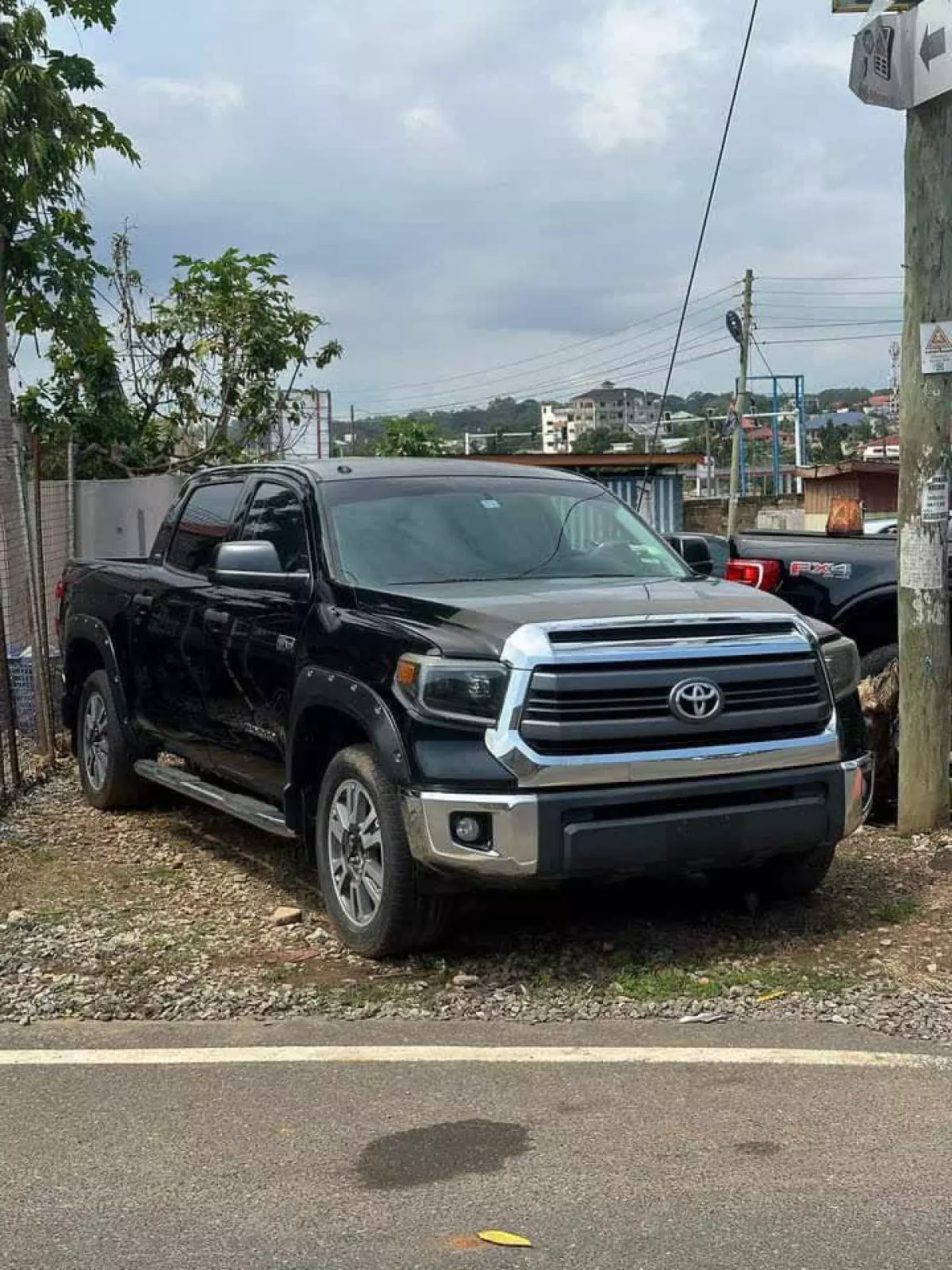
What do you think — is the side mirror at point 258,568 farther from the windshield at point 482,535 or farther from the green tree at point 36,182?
the green tree at point 36,182

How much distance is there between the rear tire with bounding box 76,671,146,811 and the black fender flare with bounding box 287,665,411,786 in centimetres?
233

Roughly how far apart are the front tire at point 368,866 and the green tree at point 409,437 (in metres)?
24.9

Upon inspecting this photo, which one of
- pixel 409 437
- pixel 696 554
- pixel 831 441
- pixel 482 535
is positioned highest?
pixel 831 441

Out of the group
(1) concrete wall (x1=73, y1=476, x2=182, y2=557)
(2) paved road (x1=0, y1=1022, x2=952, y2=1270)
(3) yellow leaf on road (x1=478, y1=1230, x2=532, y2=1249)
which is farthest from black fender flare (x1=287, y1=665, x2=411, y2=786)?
(1) concrete wall (x1=73, y1=476, x2=182, y2=557)

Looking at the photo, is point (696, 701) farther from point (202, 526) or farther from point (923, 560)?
point (202, 526)

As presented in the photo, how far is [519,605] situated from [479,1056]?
66.3 inches

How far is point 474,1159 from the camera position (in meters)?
3.77

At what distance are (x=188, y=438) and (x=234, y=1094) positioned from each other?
43.5ft

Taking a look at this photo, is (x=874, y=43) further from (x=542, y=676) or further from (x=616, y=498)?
(x=542, y=676)

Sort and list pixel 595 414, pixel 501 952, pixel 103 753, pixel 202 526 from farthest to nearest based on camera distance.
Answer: pixel 595 414 → pixel 103 753 → pixel 202 526 → pixel 501 952

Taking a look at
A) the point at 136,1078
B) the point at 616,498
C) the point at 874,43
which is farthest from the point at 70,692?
the point at 874,43

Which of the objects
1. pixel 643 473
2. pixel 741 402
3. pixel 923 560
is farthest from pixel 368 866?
pixel 741 402

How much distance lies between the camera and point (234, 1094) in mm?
4234

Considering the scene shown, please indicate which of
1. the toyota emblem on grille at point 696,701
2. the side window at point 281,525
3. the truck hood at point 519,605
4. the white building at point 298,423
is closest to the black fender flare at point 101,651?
the side window at point 281,525
